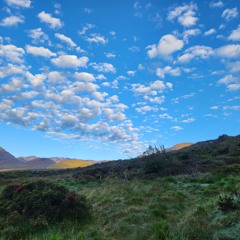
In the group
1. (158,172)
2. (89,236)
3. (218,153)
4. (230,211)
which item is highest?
(218,153)

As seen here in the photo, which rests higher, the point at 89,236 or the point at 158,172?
the point at 158,172

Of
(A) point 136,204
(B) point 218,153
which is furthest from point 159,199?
(B) point 218,153

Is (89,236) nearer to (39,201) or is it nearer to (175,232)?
(175,232)

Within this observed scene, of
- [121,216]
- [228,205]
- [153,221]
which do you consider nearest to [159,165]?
[121,216]

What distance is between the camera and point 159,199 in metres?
14.2

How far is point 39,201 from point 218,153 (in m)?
29.5

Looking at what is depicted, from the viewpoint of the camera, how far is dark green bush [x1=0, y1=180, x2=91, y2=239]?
11.1 meters

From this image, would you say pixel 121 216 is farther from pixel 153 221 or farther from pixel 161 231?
pixel 161 231

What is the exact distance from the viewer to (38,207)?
40.0 ft

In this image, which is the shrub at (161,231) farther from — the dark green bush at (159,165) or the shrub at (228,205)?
the dark green bush at (159,165)

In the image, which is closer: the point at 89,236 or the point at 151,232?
the point at 151,232

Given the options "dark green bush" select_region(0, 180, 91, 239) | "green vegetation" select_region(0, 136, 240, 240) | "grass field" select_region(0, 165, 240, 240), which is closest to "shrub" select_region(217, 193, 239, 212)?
"green vegetation" select_region(0, 136, 240, 240)

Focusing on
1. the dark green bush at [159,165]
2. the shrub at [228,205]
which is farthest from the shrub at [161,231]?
the dark green bush at [159,165]

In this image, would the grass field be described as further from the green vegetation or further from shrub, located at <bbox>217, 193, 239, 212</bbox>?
shrub, located at <bbox>217, 193, 239, 212</bbox>
